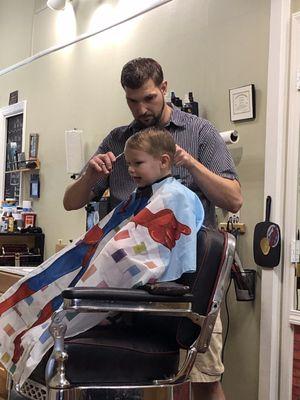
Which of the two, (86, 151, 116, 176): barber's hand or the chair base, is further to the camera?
(86, 151, 116, 176): barber's hand

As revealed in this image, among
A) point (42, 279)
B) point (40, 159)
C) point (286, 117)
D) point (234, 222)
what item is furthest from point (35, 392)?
point (40, 159)

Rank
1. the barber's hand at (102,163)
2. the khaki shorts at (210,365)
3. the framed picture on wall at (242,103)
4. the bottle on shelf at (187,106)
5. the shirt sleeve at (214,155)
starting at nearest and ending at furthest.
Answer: the barber's hand at (102,163)
the shirt sleeve at (214,155)
the khaki shorts at (210,365)
the framed picture on wall at (242,103)
the bottle on shelf at (187,106)

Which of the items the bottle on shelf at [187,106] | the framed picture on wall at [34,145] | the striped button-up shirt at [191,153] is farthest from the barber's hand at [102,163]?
the framed picture on wall at [34,145]

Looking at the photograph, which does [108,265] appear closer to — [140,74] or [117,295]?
[117,295]

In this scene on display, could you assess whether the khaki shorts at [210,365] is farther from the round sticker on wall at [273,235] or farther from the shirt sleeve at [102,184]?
the shirt sleeve at [102,184]

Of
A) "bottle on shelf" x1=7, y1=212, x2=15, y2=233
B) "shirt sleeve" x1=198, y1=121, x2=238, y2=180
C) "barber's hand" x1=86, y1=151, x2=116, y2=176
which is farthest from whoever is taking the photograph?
"bottle on shelf" x1=7, y1=212, x2=15, y2=233

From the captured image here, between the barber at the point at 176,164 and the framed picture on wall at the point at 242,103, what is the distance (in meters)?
0.70

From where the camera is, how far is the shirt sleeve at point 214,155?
78.9 inches

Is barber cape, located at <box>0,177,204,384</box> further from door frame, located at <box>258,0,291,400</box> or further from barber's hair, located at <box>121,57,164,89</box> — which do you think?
door frame, located at <box>258,0,291,400</box>

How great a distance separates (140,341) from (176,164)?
0.64 m

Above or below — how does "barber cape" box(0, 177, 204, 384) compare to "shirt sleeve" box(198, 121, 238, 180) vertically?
below

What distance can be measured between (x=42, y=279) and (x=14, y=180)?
3406 mm

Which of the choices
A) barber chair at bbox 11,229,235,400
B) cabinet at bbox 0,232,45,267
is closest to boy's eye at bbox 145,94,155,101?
barber chair at bbox 11,229,235,400

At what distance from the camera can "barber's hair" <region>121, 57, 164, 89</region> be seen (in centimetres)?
197
